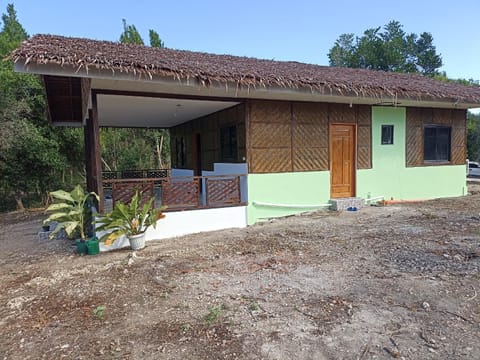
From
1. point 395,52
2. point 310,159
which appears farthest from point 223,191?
point 395,52

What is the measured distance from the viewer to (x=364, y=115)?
8938 mm

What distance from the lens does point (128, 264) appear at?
16.1 feet

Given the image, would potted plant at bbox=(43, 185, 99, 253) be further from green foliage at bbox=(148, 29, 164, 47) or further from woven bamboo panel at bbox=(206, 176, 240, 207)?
green foliage at bbox=(148, 29, 164, 47)

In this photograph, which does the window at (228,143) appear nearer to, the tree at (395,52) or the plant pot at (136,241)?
the plant pot at (136,241)

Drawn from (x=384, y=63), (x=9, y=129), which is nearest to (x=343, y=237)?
(x=9, y=129)

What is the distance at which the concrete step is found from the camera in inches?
332

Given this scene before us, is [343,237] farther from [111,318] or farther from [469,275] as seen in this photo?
[111,318]

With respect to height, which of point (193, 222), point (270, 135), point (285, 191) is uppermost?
point (270, 135)

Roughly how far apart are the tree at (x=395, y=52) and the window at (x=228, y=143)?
32.8 m

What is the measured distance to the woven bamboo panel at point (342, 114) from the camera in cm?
850

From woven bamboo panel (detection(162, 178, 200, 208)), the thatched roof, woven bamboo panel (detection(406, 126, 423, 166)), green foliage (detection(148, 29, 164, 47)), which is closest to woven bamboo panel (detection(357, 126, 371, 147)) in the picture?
the thatched roof

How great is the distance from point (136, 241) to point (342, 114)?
19.7 ft

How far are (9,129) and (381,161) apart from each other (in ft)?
41.0

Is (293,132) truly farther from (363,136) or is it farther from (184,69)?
(184,69)
